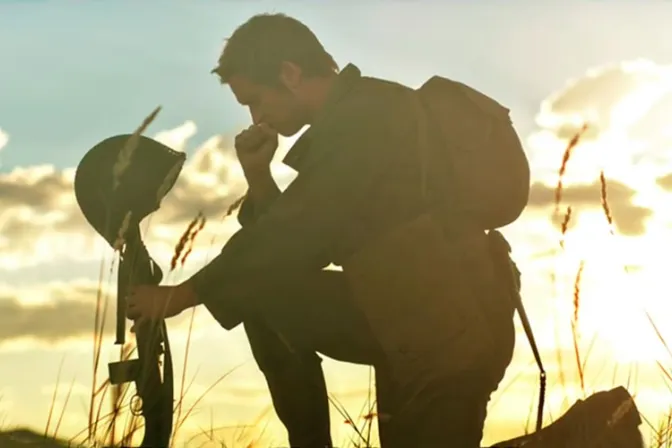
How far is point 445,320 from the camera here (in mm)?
2203

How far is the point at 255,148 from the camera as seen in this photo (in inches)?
94.0

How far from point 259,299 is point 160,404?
0.35m

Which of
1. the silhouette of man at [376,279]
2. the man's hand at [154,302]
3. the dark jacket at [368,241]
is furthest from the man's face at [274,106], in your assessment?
the man's hand at [154,302]

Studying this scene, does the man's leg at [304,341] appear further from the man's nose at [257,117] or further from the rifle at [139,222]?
the man's nose at [257,117]

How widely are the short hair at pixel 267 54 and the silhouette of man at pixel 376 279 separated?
0.20 metres

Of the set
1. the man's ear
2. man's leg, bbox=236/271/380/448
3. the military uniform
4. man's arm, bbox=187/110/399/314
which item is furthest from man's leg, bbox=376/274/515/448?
the man's ear

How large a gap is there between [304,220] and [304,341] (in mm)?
349

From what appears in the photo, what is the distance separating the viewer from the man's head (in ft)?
8.25

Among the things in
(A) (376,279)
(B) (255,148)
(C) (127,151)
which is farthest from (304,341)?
(C) (127,151)

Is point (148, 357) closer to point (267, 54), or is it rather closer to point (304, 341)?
point (304, 341)

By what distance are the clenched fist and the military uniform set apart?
0.12 metres

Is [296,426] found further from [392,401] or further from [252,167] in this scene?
[252,167]

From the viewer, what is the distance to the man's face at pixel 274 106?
8.24ft

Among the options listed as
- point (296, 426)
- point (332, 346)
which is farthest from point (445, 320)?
point (296, 426)
